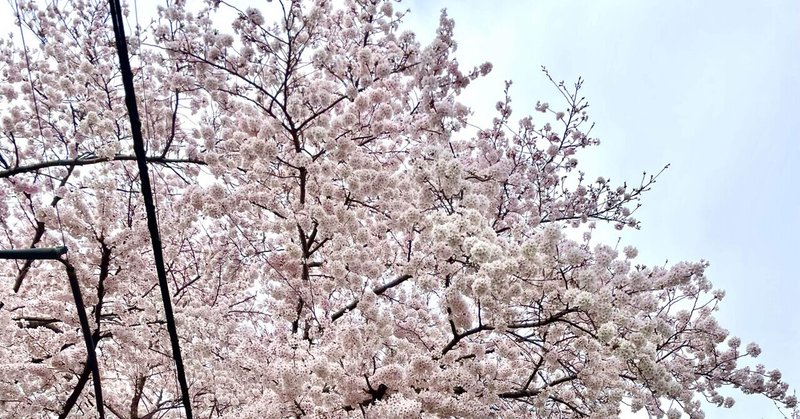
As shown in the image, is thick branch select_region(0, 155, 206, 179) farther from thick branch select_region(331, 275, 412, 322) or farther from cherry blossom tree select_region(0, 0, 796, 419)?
thick branch select_region(331, 275, 412, 322)

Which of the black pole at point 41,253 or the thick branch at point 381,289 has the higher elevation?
the thick branch at point 381,289

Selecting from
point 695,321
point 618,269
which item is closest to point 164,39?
point 618,269

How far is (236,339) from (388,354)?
76.8 inches

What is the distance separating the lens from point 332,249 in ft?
19.3

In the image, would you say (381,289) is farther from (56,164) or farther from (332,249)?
(56,164)

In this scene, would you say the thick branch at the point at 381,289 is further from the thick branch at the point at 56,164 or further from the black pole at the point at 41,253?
the black pole at the point at 41,253

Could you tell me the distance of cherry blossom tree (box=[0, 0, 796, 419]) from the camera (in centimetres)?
484

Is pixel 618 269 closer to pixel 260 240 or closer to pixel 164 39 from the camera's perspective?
pixel 260 240

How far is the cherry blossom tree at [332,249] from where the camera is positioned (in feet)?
15.9

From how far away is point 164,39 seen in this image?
238 inches

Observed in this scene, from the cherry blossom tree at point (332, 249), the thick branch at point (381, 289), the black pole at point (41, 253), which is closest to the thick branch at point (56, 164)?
the cherry blossom tree at point (332, 249)

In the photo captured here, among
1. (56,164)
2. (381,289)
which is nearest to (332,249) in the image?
(381,289)

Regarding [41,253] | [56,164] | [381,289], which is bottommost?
[41,253]

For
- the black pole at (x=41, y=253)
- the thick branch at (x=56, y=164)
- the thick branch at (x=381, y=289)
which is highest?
the thick branch at (x=56, y=164)
